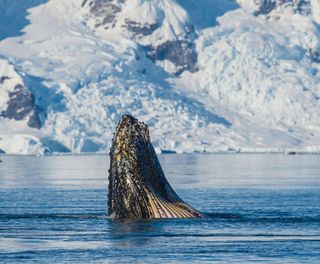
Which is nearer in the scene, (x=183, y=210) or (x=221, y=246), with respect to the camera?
(x=221, y=246)

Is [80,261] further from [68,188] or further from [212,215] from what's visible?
[68,188]

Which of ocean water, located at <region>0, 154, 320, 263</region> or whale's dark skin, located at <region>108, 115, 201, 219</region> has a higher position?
whale's dark skin, located at <region>108, 115, 201, 219</region>

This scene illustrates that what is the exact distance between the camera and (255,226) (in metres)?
55.6

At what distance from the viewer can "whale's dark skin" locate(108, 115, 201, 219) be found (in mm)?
50094

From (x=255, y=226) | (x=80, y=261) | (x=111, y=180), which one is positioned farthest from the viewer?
(x=255, y=226)

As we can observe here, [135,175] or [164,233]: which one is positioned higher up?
[135,175]

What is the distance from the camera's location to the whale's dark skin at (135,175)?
164 feet

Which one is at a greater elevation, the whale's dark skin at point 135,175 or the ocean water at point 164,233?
the whale's dark skin at point 135,175

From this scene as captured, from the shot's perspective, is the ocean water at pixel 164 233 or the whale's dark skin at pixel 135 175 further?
the whale's dark skin at pixel 135 175

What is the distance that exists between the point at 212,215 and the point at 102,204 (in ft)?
48.0

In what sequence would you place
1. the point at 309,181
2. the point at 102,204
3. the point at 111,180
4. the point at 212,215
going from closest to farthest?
the point at 111,180
the point at 212,215
the point at 102,204
the point at 309,181

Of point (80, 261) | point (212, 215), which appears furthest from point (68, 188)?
point (80, 261)

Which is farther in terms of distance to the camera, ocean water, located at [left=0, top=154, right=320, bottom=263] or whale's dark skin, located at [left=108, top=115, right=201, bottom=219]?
whale's dark skin, located at [left=108, top=115, right=201, bottom=219]

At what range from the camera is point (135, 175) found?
50.1 m
